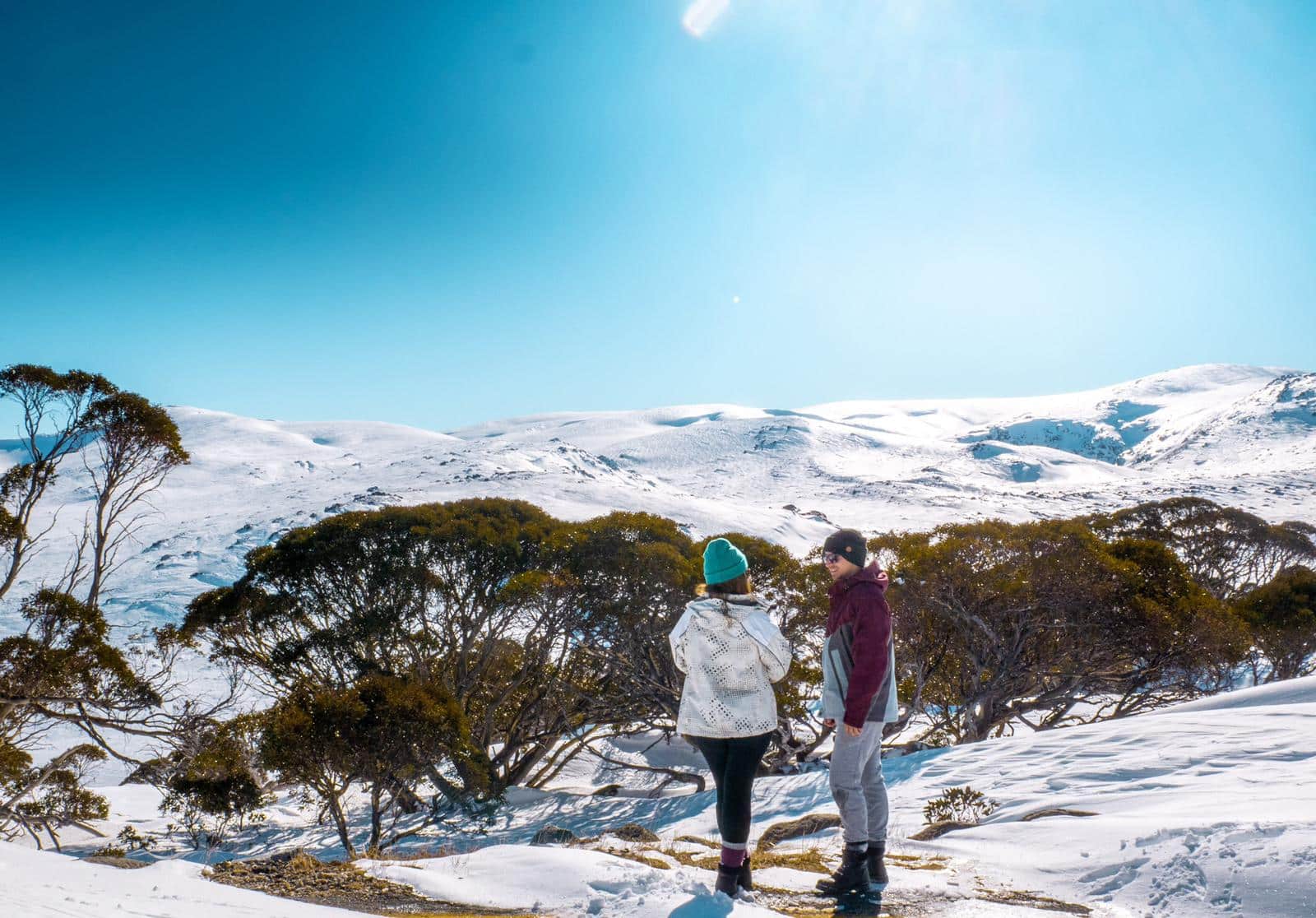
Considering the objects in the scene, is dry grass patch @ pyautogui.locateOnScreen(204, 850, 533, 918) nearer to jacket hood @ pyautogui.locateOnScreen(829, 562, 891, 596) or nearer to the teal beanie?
the teal beanie

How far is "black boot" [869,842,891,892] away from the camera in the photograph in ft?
13.7

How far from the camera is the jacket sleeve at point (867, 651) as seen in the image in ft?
13.0

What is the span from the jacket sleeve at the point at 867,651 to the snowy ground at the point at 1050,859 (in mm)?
1042

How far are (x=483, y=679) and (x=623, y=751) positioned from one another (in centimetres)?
853

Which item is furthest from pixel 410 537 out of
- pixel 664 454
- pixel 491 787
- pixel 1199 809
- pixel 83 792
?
pixel 664 454

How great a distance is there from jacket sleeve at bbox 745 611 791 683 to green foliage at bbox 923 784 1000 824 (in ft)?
12.3

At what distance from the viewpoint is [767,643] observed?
3844 mm

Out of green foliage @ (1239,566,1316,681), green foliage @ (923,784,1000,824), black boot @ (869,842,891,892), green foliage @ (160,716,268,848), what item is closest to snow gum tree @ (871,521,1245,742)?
green foliage @ (1239,566,1316,681)

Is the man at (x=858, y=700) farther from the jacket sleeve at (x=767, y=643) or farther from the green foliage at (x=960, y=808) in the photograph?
the green foliage at (x=960, y=808)

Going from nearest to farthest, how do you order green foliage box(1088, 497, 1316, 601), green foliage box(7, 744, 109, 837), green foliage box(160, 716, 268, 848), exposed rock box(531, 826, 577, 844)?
exposed rock box(531, 826, 577, 844), green foliage box(160, 716, 268, 848), green foliage box(7, 744, 109, 837), green foliage box(1088, 497, 1316, 601)

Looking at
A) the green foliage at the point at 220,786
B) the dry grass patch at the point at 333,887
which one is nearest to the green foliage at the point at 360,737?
the green foliage at the point at 220,786

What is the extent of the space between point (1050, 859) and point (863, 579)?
2301mm

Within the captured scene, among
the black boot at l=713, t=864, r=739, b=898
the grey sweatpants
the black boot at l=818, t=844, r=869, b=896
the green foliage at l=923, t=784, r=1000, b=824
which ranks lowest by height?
the green foliage at l=923, t=784, r=1000, b=824

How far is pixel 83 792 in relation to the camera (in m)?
15.0
